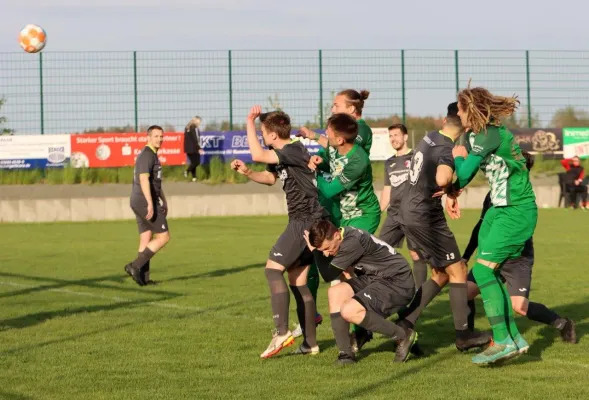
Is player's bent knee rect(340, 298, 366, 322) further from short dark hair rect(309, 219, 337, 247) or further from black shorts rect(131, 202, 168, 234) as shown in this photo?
black shorts rect(131, 202, 168, 234)

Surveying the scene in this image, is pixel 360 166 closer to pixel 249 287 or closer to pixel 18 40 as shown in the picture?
pixel 249 287

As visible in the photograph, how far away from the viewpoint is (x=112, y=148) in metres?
30.6

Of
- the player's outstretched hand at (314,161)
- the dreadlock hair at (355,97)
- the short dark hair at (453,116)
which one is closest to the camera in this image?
the player's outstretched hand at (314,161)

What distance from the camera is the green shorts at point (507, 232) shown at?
7.92 metres

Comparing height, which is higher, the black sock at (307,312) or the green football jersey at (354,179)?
the green football jersey at (354,179)

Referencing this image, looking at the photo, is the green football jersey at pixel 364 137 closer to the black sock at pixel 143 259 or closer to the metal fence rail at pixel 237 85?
the black sock at pixel 143 259

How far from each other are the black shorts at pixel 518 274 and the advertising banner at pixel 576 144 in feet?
81.6

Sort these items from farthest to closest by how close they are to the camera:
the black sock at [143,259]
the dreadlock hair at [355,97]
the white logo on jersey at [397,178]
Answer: the black sock at [143,259] → the white logo on jersey at [397,178] → the dreadlock hair at [355,97]

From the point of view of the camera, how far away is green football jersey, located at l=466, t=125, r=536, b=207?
7.69 meters

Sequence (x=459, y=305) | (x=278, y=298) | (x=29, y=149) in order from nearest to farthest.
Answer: (x=459, y=305)
(x=278, y=298)
(x=29, y=149)

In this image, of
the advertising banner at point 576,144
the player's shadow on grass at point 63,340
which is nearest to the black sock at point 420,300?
the player's shadow on grass at point 63,340

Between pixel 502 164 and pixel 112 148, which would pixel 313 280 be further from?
pixel 112 148

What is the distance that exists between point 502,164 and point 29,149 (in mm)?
23768

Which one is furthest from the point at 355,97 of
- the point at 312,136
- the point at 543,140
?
the point at 543,140
